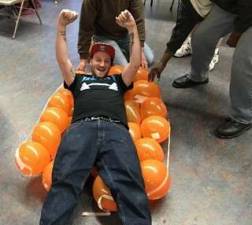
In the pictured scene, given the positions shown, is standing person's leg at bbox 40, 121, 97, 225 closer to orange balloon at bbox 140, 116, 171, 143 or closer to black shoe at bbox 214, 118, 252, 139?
orange balloon at bbox 140, 116, 171, 143

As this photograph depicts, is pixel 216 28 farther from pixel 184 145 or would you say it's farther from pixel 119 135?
pixel 119 135

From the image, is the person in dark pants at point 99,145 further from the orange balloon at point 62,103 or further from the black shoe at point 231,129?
the black shoe at point 231,129

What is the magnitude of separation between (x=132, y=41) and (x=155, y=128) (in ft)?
1.41

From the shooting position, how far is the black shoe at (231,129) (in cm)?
194

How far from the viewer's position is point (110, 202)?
1.39m

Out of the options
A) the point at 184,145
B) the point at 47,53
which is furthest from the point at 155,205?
the point at 47,53

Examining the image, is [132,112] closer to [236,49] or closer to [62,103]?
[62,103]

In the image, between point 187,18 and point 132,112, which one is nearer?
point 132,112

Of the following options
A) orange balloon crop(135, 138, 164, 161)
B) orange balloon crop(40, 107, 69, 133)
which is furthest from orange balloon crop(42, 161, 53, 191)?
orange balloon crop(135, 138, 164, 161)

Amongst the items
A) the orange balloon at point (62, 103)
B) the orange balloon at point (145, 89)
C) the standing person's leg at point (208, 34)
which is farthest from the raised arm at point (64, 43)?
the standing person's leg at point (208, 34)

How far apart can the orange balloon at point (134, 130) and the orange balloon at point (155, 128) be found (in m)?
0.03

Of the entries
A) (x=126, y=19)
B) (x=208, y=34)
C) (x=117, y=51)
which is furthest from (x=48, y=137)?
(x=208, y=34)

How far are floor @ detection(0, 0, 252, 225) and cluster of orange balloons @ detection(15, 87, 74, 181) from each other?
0.44 feet

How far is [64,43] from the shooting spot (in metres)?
1.65
